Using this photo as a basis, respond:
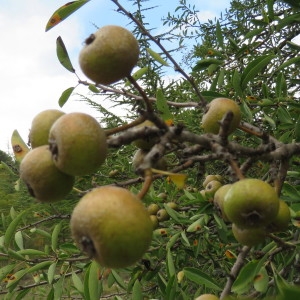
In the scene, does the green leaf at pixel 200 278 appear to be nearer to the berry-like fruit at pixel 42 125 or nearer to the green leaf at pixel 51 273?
the green leaf at pixel 51 273

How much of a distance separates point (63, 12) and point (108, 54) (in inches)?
21.5

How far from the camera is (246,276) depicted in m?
1.91

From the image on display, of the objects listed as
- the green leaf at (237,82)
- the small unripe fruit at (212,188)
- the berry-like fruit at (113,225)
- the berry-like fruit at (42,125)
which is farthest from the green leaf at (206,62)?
the berry-like fruit at (113,225)

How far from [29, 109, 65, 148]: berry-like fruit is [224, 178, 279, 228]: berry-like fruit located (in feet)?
2.03

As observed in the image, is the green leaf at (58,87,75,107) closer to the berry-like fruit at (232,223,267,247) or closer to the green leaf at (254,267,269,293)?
the berry-like fruit at (232,223,267,247)

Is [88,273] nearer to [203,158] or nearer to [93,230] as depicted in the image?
[203,158]

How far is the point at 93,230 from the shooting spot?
103 cm

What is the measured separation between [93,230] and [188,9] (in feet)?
18.0

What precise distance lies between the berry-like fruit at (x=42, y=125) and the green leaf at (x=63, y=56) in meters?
0.51

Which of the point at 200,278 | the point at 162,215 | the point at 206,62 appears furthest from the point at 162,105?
the point at 162,215

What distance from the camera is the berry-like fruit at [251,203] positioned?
123 cm

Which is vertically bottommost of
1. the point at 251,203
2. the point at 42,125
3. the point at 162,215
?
the point at 162,215

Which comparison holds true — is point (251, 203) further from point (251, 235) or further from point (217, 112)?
point (217, 112)

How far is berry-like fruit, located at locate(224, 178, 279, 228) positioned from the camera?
4.04 ft
